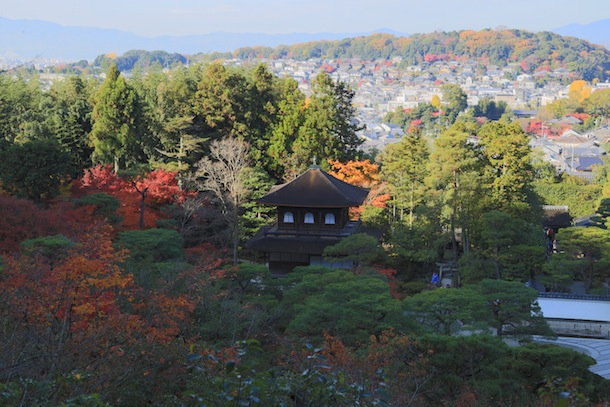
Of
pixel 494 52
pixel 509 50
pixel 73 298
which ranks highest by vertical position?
pixel 509 50

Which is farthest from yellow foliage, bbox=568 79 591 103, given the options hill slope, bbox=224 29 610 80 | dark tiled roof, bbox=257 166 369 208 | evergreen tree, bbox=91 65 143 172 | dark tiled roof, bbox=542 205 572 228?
dark tiled roof, bbox=257 166 369 208

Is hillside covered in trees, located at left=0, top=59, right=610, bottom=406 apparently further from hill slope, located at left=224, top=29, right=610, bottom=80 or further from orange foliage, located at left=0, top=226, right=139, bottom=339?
hill slope, located at left=224, top=29, right=610, bottom=80

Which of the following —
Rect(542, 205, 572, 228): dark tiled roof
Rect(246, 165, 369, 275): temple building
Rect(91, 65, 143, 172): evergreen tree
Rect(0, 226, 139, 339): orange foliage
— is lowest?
Rect(542, 205, 572, 228): dark tiled roof

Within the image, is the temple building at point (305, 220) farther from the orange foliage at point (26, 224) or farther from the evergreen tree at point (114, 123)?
the evergreen tree at point (114, 123)

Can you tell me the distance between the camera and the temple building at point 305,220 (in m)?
20.3

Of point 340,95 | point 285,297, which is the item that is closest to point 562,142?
point 340,95

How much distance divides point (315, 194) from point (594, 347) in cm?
836

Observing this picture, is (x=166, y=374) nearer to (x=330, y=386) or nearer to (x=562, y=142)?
(x=330, y=386)

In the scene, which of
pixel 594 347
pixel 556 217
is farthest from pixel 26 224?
pixel 556 217

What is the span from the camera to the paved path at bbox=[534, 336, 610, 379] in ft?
47.3

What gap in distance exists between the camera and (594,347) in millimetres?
15742

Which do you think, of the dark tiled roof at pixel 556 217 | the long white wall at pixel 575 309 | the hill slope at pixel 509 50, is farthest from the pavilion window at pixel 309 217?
the hill slope at pixel 509 50

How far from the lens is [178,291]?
43.4 ft

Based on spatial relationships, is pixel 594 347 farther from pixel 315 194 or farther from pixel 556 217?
pixel 556 217
